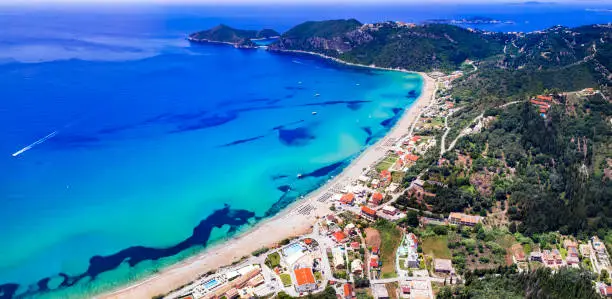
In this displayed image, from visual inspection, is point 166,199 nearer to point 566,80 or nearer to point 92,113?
point 92,113

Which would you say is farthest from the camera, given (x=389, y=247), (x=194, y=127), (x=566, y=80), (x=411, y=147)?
(x=566, y=80)

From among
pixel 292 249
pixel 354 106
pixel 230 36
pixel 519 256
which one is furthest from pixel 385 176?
pixel 230 36

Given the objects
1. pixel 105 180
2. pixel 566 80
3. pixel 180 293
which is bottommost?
pixel 180 293

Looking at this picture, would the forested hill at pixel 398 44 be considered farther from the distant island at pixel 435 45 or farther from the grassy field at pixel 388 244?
the grassy field at pixel 388 244

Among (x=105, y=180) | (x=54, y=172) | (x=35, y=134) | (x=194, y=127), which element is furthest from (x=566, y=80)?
(x=35, y=134)

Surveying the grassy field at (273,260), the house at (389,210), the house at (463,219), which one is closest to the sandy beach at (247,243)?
the grassy field at (273,260)

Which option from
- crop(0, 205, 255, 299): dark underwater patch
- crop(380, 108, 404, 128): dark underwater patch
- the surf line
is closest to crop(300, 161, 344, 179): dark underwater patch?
crop(0, 205, 255, 299): dark underwater patch

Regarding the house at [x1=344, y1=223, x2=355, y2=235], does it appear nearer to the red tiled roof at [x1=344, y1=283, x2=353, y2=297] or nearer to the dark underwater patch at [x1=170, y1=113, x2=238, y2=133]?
the red tiled roof at [x1=344, y1=283, x2=353, y2=297]
